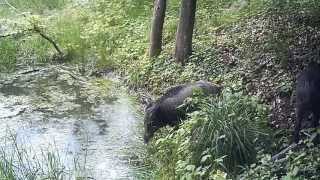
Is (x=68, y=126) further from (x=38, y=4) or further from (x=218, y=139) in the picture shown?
(x=38, y=4)

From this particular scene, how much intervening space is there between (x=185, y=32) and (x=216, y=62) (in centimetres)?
106

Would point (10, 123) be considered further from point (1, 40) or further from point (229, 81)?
point (1, 40)

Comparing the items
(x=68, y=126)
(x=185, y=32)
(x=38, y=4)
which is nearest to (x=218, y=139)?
(x=68, y=126)

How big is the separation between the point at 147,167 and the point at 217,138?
5.04 feet

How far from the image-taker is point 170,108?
8.80 m

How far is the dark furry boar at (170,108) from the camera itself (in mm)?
8719

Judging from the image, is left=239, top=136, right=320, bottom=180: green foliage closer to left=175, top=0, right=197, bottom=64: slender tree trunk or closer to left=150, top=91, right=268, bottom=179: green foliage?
left=150, top=91, right=268, bottom=179: green foliage

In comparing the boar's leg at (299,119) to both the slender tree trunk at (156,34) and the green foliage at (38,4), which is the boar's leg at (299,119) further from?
the green foliage at (38,4)

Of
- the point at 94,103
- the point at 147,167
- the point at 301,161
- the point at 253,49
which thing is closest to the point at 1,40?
the point at 94,103

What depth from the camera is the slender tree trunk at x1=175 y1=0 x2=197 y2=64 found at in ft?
37.3

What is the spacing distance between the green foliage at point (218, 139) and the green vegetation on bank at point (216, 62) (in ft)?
0.04

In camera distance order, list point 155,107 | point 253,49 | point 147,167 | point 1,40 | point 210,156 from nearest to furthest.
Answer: point 210,156
point 147,167
point 155,107
point 253,49
point 1,40

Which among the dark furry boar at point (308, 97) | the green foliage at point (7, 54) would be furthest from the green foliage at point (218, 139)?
the green foliage at point (7, 54)

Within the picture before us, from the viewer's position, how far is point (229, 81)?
9836 millimetres
